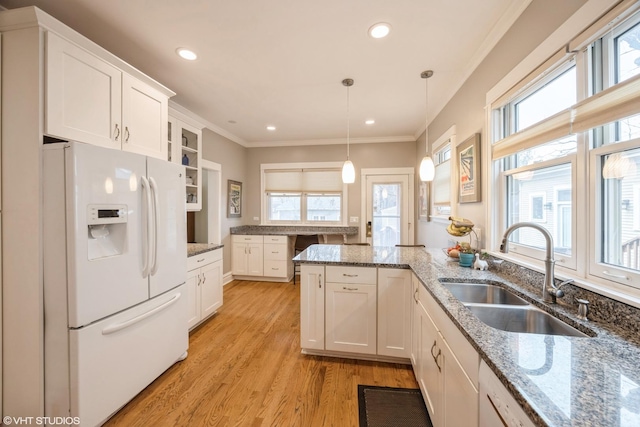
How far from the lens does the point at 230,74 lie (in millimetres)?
2561

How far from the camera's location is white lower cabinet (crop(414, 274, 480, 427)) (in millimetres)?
971

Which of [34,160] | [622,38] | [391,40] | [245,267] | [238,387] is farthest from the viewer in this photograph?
[245,267]

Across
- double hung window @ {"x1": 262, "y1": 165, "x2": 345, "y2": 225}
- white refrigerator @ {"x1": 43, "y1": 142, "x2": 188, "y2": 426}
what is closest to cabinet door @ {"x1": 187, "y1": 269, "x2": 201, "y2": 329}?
white refrigerator @ {"x1": 43, "y1": 142, "x2": 188, "y2": 426}

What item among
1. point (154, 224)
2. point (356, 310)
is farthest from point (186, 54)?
point (356, 310)

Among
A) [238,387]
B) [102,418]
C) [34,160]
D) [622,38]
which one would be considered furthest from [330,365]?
[622,38]

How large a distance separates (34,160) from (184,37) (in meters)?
1.33

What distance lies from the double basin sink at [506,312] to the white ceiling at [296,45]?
1.82m

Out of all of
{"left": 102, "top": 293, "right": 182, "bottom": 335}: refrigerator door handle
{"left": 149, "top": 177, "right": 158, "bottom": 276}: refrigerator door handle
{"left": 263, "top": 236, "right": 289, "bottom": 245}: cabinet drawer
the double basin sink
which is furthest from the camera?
{"left": 263, "top": 236, "right": 289, "bottom": 245}: cabinet drawer

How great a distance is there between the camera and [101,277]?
4.94ft

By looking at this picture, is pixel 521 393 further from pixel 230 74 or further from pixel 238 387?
pixel 230 74

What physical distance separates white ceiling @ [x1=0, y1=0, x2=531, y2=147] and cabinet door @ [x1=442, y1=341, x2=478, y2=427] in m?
2.12

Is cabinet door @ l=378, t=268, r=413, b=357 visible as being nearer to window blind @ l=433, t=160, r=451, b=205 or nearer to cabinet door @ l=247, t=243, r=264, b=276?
window blind @ l=433, t=160, r=451, b=205

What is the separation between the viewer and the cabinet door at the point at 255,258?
14.9 ft

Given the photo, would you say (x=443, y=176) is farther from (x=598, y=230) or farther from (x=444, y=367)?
(x=444, y=367)
